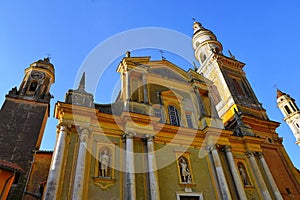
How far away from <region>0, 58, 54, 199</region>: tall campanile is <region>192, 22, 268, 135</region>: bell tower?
46.1 feet

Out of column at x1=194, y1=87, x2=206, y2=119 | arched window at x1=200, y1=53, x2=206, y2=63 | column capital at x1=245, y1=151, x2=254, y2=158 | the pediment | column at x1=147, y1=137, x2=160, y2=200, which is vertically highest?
arched window at x1=200, y1=53, x2=206, y2=63

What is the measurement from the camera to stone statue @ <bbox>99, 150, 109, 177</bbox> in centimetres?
1032

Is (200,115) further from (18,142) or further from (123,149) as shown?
(18,142)

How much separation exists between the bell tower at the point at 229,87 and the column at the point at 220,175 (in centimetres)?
486

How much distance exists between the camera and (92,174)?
396 inches

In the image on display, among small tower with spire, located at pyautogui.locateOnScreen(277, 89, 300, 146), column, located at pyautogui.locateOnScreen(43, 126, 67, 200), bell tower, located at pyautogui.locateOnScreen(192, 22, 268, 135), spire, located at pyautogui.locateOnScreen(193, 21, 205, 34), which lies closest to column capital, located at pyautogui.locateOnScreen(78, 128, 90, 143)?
column, located at pyautogui.locateOnScreen(43, 126, 67, 200)

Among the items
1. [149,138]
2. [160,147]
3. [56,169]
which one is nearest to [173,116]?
[160,147]

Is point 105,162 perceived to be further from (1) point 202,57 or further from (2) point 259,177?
(1) point 202,57

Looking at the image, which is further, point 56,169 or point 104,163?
point 104,163

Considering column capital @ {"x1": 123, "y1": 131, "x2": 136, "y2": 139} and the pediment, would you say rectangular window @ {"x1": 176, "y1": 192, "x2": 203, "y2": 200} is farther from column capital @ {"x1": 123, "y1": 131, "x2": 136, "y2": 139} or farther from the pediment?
the pediment

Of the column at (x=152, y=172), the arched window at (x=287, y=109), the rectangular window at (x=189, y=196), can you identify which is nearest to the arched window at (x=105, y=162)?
the column at (x=152, y=172)

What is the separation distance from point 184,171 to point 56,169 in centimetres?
641

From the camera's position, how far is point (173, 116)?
49.2 ft

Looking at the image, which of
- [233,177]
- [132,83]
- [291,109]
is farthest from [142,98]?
[291,109]
